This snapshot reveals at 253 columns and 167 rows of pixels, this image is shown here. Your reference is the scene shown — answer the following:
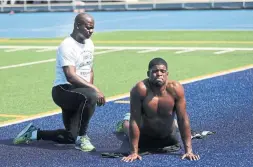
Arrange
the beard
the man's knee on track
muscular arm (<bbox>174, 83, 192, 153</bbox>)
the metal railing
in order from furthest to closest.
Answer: the metal railing
the man's knee on track
muscular arm (<bbox>174, 83, 192, 153</bbox>)
the beard

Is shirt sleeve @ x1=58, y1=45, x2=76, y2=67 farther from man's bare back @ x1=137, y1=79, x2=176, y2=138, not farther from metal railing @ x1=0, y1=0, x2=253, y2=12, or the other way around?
metal railing @ x1=0, y1=0, x2=253, y2=12

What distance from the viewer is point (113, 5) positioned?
4466cm

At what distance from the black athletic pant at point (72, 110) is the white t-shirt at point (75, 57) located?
0.51 feet

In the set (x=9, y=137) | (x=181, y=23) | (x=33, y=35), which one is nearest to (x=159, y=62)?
(x=9, y=137)

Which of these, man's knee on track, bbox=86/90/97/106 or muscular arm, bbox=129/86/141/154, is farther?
man's knee on track, bbox=86/90/97/106

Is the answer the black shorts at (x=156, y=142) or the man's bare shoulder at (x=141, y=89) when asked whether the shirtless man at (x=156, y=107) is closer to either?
the man's bare shoulder at (x=141, y=89)

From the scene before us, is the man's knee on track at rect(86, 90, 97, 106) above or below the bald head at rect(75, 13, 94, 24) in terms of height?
below

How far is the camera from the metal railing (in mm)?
42031

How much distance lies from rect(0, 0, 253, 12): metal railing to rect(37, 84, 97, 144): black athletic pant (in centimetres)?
3227

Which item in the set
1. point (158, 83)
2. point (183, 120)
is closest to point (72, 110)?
point (158, 83)

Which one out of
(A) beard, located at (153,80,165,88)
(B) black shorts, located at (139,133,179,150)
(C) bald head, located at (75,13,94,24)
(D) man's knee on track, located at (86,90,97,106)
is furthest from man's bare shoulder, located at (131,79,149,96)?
(C) bald head, located at (75,13,94,24)

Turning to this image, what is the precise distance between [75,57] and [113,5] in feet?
116

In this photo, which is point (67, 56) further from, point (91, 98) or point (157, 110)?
point (157, 110)

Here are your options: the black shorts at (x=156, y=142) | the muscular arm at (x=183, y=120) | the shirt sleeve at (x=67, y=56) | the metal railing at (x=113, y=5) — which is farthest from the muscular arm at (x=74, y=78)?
the metal railing at (x=113, y=5)
